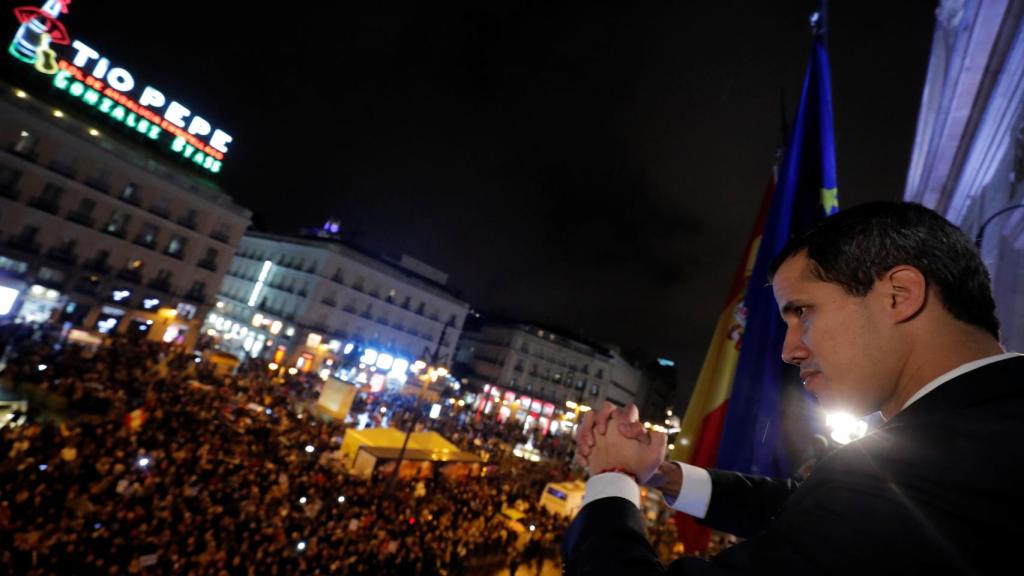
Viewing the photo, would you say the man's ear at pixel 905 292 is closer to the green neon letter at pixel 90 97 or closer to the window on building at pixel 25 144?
the green neon letter at pixel 90 97

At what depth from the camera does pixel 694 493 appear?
6.97 feet

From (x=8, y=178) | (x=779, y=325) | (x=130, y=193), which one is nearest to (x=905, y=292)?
(x=779, y=325)

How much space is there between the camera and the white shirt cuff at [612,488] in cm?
149

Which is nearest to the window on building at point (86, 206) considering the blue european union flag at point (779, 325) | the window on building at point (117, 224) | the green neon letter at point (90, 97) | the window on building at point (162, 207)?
the window on building at point (117, 224)

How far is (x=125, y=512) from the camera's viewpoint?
344 inches

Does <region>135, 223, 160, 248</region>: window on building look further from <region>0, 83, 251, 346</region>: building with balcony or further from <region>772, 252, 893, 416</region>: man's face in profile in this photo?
<region>772, 252, 893, 416</region>: man's face in profile

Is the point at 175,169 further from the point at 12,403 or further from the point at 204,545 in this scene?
the point at 204,545

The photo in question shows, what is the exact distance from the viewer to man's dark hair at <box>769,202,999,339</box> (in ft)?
4.37

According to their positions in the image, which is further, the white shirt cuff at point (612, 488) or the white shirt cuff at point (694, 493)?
the white shirt cuff at point (694, 493)

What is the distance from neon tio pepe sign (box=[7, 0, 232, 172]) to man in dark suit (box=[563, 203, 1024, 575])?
4222 cm

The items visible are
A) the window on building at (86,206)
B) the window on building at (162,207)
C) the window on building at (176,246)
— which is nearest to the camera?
the window on building at (86,206)

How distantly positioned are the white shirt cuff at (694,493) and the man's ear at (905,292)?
111cm

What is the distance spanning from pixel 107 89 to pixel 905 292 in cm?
4374

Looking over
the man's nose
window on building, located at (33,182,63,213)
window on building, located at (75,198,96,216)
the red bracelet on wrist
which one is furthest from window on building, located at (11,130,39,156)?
the man's nose
